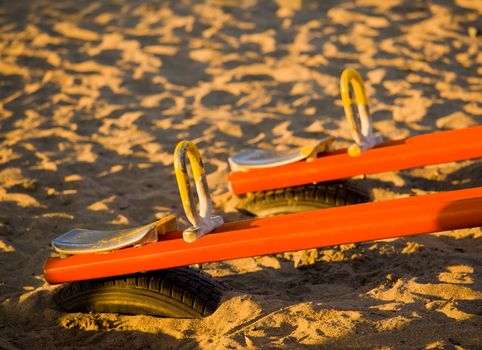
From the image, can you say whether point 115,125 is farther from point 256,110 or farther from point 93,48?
point 93,48

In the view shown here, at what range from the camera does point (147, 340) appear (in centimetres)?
276

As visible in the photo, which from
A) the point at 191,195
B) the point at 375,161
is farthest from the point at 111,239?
the point at 375,161

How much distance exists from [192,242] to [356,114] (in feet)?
4.33

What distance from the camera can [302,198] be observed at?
149 inches

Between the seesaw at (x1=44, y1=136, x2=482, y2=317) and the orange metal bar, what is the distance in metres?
0.72

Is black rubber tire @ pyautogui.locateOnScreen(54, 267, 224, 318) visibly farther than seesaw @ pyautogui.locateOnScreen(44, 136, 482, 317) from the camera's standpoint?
Yes

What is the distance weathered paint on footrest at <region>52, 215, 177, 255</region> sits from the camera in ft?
9.43

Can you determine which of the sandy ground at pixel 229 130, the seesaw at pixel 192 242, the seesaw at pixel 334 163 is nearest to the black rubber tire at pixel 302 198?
the seesaw at pixel 334 163

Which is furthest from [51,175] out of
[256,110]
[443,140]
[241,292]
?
[443,140]

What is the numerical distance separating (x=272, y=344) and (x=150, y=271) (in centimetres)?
70

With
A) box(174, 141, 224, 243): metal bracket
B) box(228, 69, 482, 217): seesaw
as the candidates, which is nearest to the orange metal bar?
box(228, 69, 482, 217): seesaw

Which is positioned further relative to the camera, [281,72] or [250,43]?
[250,43]

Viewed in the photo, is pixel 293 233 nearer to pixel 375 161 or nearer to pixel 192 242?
pixel 192 242

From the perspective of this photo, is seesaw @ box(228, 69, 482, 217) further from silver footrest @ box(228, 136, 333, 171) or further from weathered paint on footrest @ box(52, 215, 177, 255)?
weathered paint on footrest @ box(52, 215, 177, 255)
